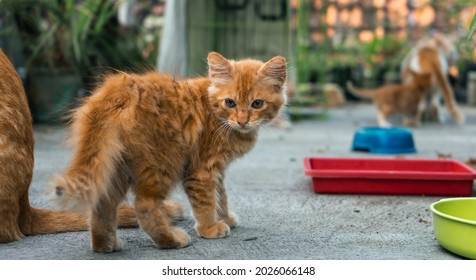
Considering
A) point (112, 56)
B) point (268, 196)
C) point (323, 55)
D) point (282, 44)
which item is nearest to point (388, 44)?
point (323, 55)

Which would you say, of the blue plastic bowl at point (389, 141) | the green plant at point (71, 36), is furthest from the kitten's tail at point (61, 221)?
the green plant at point (71, 36)

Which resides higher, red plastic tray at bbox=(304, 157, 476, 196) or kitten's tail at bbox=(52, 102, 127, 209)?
kitten's tail at bbox=(52, 102, 127, 209)

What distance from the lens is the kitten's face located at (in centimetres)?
239

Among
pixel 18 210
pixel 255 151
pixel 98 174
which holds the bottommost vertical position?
pixel 255 151

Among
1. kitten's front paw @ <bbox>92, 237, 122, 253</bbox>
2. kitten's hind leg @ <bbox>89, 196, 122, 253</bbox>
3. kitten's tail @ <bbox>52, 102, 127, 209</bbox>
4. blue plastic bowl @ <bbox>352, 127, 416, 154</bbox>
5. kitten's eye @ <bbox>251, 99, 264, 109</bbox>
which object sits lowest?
blue plastic bowl @ <bbox>352, 127, 416, 154</bbox>

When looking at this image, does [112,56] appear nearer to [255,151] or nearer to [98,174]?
[255,151]

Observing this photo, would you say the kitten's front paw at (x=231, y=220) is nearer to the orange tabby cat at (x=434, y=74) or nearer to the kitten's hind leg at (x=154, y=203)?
the kitten's hind leg at (x=154, y=203)

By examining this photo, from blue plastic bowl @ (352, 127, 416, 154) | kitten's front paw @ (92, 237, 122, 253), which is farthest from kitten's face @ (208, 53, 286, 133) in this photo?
blue plastic bowl @ (352, 127, 416, 154)

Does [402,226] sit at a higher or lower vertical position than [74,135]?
lower

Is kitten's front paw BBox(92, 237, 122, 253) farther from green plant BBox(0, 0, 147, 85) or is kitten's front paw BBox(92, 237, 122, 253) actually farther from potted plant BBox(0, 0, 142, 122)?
potted plant BBox(0, 0, 142, 122)

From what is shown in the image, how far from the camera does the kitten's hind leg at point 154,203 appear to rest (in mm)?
2100

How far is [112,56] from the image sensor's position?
615 centimetres

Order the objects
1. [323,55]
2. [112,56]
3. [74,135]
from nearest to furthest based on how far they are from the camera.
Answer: [74,135] < [112,56] < [323,55]

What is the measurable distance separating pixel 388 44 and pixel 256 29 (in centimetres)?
402
